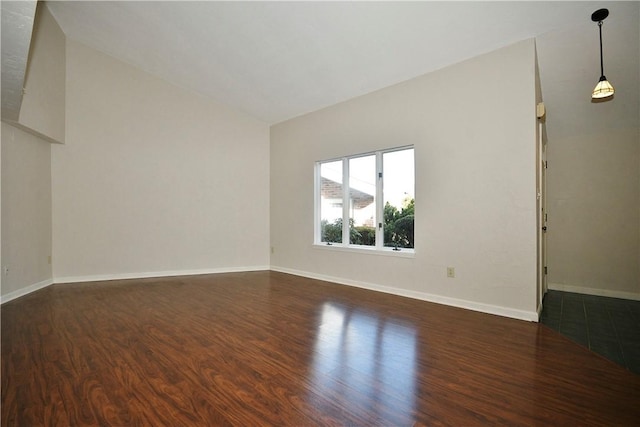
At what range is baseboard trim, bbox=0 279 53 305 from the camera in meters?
3.91

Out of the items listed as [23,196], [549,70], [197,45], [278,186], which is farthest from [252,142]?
[549,70]

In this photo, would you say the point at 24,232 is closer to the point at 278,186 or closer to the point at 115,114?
the point at 115,114

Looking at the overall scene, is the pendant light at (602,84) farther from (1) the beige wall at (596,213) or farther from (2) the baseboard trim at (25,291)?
(2) the baseboard trim at (25,291)

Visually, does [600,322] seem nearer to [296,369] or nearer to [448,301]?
[448,301]

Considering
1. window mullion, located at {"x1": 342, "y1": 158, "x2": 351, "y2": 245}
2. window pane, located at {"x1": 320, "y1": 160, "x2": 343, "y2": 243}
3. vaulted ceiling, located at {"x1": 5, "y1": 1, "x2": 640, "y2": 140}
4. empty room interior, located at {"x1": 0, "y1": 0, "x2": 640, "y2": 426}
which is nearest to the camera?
empty room interior, located at {"x1": 0, "y1": 0, "x2": 640, "y2": 426}

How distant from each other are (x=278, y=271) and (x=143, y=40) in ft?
14.8

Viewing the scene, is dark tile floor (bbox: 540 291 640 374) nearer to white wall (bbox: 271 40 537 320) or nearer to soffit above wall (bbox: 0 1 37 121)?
white wall (bbox: 271 40 537 320)

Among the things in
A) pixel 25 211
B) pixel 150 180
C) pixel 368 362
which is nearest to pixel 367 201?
pixel 368 362

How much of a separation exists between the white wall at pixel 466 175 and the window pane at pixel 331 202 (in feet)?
1.47

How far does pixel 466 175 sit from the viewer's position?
12.1 feet

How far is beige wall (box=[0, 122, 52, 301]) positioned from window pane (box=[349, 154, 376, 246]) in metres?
4.75

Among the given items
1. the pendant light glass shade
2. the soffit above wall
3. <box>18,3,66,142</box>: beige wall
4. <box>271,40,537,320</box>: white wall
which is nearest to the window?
<box>271,40,537,320</box>: white wall

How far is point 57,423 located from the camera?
5.23 feet

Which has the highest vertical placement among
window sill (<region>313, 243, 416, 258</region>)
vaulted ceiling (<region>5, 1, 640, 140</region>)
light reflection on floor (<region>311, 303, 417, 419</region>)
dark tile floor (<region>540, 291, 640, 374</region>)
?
vaulted ceiling (<region>5, 1, 640, 140</region>)
